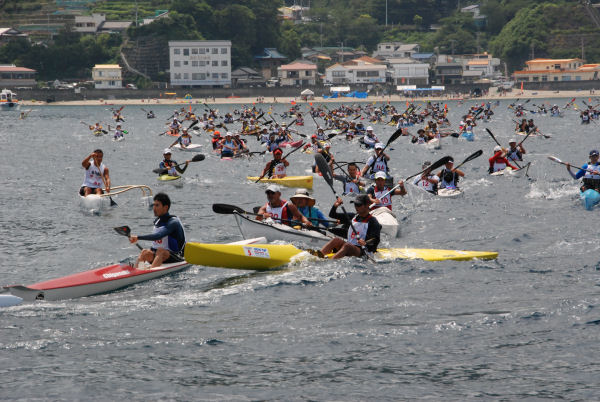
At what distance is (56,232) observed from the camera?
864 inches

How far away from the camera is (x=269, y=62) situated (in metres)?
158

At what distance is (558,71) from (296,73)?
2014 inches

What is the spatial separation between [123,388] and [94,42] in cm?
14913

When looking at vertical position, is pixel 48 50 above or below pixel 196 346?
above

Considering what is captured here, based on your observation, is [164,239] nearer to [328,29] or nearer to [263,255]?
[263,255]

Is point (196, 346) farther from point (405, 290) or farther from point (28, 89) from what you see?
point (28, 89)

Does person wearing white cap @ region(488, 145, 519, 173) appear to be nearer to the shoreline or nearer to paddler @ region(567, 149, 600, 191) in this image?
paddler @ region(567, 149, 600, 191)

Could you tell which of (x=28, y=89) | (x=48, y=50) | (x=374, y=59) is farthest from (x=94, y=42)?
(x=374, y=59)

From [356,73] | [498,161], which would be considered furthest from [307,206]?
[356,73]

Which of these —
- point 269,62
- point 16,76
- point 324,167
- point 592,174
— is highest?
point 269,62

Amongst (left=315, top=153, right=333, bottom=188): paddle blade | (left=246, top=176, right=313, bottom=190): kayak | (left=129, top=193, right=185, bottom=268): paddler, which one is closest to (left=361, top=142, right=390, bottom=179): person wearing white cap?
(left=315, top=153, right=333, bottom=188): paddle blade

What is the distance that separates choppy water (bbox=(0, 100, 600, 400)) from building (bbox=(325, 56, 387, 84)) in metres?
130

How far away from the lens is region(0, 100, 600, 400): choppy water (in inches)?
422

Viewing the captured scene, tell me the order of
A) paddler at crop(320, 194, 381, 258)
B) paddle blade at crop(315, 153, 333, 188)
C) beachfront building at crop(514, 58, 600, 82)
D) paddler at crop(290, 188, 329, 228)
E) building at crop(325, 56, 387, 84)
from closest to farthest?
paddler at crop(320, 194, 381, 258) → paddler at crop(290, 188, 329, 228) → paddle blade at crop(315, 153, 333, 188) → beachfront building at crop(514, 58, 600, 82) → building at crop(325, 56, 387, 84)
